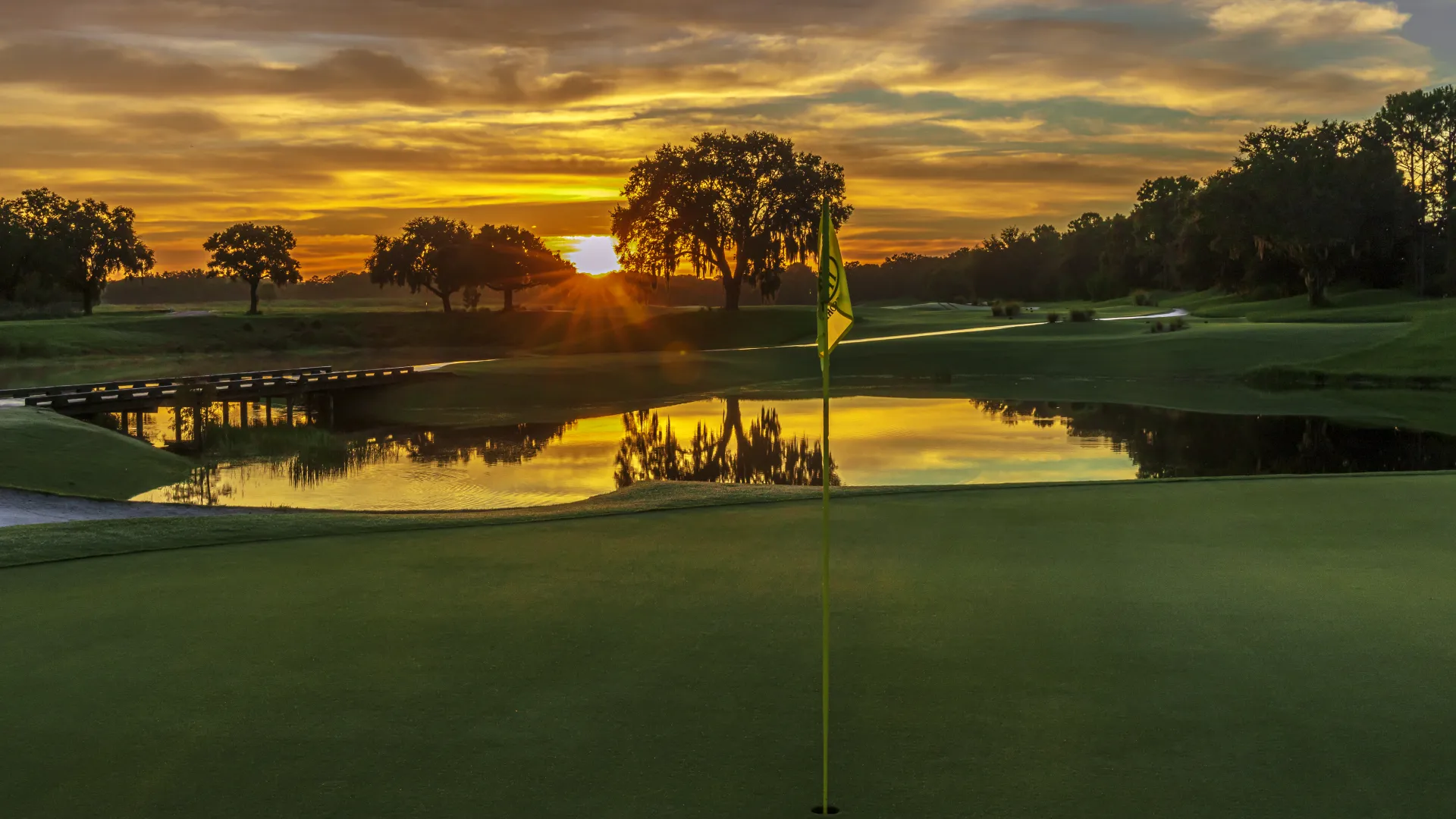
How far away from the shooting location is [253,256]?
10031cm

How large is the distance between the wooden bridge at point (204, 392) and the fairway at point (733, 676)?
25009mm

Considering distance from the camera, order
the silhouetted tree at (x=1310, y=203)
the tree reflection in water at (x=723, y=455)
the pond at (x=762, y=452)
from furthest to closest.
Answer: the silhouetted tree at (x=1310, y=203), the tree reflection in water at (x=723, y=455), the pond at (x=762, y=452)

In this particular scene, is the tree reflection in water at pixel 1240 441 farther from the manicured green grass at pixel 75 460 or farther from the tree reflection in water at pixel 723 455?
the manicured green grass at pixel 75 460

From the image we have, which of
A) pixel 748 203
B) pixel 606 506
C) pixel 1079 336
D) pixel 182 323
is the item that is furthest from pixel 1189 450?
pixel 182 323

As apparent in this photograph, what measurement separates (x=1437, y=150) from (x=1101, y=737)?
330ft

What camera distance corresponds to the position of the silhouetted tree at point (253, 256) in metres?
99.4

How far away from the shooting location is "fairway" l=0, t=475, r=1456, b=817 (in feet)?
15.4

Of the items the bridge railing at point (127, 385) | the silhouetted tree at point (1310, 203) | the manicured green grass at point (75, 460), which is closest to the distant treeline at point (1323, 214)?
the silhouetted tree at point (1310, 203)

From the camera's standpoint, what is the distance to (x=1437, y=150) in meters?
87.9

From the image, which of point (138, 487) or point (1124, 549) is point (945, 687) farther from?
point (138, 487)

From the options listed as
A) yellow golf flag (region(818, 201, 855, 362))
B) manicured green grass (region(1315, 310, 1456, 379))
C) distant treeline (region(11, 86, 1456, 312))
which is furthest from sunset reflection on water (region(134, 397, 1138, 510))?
distant treeline (region(11, 86, 1456, 312))

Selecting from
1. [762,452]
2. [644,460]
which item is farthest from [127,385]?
[762,452]

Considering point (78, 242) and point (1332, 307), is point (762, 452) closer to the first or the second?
point (1332, 307)

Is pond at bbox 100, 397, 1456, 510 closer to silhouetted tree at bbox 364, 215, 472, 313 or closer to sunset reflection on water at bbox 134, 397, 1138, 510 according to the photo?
sunset reflection on water at bbox 134, 397, 1138, 510
